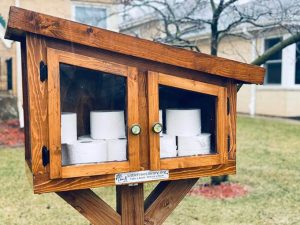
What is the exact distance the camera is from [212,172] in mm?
1935

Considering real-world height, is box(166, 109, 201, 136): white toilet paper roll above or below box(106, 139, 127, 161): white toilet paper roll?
above

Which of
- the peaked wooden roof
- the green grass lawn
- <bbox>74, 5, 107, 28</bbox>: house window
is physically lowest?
the green grass lawn

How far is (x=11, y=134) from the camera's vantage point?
26.2ft

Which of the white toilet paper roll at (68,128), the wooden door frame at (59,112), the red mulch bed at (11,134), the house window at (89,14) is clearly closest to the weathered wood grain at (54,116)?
the wooden door frame at (59,112)

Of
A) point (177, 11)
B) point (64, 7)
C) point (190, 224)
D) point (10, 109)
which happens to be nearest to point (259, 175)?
point (190, 224)

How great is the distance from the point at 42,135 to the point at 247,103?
10348 millimetres

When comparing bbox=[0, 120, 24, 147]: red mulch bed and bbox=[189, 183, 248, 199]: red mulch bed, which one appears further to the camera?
bbox=[0, 120, 24, 147]: red mulch bed

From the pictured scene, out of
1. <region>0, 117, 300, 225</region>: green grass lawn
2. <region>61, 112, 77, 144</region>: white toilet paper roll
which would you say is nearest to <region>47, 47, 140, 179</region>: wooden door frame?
<region>61, 112, 77, 144</region>: white toilet paper roll

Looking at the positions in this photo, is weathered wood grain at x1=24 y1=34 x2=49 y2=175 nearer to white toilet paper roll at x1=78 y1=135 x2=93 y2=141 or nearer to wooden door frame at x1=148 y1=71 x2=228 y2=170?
white toilet paper roll at x1=78 y1=135 x2=93 y2=141

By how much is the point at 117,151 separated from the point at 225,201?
8.09 ft

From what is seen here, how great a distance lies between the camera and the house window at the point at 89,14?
288 inches

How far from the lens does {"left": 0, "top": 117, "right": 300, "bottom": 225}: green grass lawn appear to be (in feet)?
11.7

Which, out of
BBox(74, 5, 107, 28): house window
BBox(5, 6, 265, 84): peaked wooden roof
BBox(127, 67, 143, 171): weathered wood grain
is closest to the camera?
BBox(5, 6, 265, 84): peaked wooden roof

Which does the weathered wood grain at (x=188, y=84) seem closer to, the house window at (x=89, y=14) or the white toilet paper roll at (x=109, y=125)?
the white toilet paper roll at (x=109, y=125)
